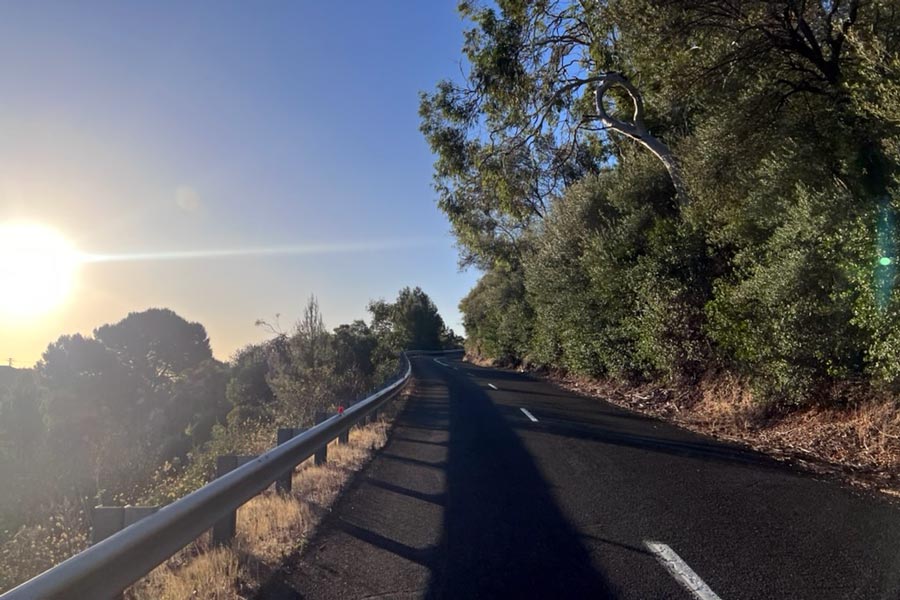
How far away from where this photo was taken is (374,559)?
16.9 feet

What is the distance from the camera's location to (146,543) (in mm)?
3607

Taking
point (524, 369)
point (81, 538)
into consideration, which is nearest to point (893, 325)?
point (81, 538)

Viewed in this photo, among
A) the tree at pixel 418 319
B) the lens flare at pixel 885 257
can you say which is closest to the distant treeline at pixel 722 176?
the lens flare at pixel 885 257

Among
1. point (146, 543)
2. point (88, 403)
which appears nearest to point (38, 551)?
point (146, 543)

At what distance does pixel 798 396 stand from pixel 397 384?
10.6 m

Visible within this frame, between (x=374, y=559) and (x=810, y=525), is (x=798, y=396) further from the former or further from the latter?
(x=374, y=559)

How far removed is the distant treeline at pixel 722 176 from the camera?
8.87 metres

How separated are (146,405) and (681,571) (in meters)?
47.8

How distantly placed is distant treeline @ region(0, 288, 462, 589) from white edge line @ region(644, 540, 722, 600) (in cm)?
647

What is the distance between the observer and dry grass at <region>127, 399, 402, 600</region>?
178 inches

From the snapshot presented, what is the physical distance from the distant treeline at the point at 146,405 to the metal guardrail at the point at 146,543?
12.4 ft

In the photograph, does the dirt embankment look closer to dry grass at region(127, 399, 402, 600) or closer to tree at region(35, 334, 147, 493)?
dry grass at region(127, 399, 402, 600)

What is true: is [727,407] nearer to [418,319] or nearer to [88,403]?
[88,403]

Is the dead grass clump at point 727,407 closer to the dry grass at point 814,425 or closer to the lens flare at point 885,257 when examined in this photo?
the dry grass at point 814,425
